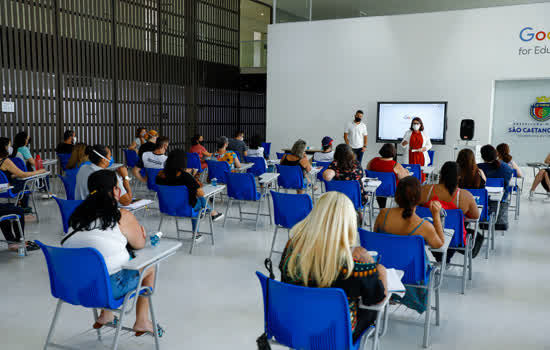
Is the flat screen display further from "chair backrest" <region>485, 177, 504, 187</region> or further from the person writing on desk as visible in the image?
"chair backrest" <region>485, 177, 504, 187</region>

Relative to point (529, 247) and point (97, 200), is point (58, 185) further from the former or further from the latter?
point (529, 247)

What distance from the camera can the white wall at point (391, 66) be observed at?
1123 cm

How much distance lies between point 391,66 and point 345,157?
7.28m

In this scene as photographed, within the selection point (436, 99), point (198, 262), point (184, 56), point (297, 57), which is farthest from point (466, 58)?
point (198, 262)

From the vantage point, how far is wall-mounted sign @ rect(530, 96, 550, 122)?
11297 millimetres

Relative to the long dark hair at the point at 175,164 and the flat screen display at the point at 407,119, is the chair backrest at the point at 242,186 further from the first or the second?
the flat screen display at the point at 407,119

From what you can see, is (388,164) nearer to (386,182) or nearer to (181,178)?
(386,182)

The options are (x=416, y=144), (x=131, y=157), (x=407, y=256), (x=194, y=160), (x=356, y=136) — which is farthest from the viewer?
(x=356, y=136)

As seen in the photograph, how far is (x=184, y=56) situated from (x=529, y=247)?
37.8ft

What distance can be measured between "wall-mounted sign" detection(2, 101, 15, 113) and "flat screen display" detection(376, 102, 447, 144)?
8.78 meters

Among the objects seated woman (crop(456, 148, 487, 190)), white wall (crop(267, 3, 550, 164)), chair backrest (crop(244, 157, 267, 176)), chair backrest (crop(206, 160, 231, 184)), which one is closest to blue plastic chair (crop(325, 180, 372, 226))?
seated woman (crop(456, 148, 487, 190))

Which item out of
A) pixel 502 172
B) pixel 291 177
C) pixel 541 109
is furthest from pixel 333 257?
pixel 541 109

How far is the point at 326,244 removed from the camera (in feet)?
7.11

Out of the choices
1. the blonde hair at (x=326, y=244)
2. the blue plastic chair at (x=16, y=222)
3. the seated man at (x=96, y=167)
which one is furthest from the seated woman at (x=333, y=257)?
the blue plastic chair at (x=16, y=222)
